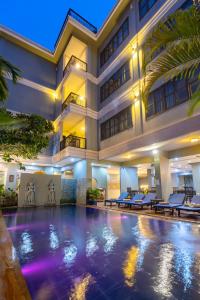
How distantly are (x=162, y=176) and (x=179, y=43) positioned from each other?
11151 mm

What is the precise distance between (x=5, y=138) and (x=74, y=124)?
9753 millimetres

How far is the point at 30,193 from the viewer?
14.9 meters

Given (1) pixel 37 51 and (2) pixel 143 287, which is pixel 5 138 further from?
(1) pixel 37 51

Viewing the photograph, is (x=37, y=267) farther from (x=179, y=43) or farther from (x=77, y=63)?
(x=77, y=63)

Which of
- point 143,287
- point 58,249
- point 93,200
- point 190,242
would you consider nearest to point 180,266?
point 143,287

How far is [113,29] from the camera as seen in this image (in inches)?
665

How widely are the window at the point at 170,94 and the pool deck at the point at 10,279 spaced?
9735 millimetres

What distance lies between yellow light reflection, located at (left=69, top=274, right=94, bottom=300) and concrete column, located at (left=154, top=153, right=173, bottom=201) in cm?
1028

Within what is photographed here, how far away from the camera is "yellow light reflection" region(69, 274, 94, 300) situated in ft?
8.19

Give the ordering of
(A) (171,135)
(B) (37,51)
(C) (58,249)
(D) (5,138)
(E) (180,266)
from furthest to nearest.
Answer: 1. (B) (37,51)
2. (A) (171,135)
3. (D) (5,138)
4. (C) (58,249)
5. (E) (180,266)

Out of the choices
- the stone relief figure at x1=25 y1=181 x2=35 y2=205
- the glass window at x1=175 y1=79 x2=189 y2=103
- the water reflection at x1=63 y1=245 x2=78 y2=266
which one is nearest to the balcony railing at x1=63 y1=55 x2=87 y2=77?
the glass window at x1=175 y1=79 x2=189 y2=103

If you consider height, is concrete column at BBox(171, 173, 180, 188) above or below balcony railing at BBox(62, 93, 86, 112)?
below

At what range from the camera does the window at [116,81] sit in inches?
568

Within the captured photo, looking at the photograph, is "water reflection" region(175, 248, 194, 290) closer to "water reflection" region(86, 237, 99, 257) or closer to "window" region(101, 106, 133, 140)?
"water reflection" region(86, 237, 99, 257)
